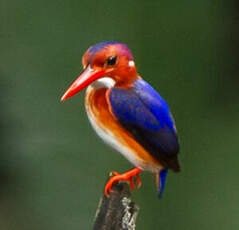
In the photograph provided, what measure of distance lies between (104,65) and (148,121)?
15 cm

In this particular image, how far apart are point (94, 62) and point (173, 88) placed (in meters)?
0.97

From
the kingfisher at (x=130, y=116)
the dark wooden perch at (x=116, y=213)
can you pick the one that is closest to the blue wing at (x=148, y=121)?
the kingfisher at (x=130, y=116)

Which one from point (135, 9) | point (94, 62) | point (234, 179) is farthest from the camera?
point (234, 179)

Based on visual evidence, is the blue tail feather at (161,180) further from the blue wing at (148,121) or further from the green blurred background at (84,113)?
the green blurred background at (84,113)

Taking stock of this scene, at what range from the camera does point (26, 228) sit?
91.3 inches

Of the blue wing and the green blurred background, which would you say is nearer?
the blue wing

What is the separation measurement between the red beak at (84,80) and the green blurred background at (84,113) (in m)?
0.79

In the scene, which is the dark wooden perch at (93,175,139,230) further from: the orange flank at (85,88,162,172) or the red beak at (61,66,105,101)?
the red beak at (61,66,105,101)

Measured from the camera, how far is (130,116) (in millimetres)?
1274

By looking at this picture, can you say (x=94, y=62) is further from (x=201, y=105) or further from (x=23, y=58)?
(x=201, y=105)

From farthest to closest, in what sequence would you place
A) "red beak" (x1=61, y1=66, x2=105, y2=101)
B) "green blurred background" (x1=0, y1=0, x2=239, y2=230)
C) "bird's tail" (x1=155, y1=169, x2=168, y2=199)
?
1. "green blurred background" (x1=0, y1=0, x2=239, y2=230)
2. "bird's tail" (x1=155, y1=169, x2=168, y2=199)
3. "red beak" (x1=61, y1=66, x2=105, y2=101)

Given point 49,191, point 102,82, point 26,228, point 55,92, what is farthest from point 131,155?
point 26,228

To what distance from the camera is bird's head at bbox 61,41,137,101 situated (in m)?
1.21

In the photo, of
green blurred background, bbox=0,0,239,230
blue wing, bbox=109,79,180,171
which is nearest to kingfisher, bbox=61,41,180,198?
blue wing, bbox=109,79,180,171
